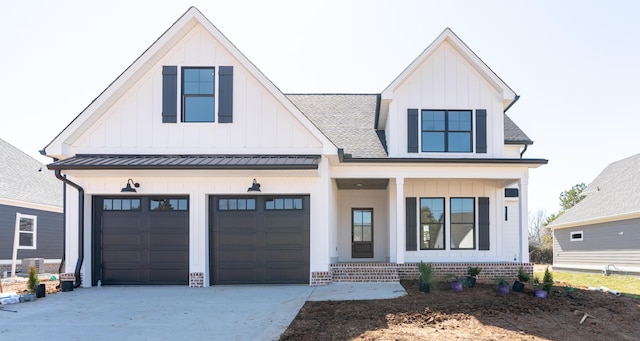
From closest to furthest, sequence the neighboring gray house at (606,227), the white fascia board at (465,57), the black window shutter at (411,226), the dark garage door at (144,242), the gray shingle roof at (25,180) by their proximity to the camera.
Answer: the dark garage door at (144,242)
the white fascia board at (465,57)
the black window shutter at (411,226)
the neighboring gray house at (606,227)
the gray shingle roof at (25,180)

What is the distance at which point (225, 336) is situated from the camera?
7.54 metres

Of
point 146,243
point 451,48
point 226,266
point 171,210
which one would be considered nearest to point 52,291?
point 146,243

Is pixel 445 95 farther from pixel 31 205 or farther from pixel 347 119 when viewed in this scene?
pixel 31 205

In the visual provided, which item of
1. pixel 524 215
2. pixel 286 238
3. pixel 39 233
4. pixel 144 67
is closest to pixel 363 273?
pixel 286 238

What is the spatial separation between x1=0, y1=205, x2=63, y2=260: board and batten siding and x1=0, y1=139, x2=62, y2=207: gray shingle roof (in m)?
0.52

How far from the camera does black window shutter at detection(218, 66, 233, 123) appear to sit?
12953mm

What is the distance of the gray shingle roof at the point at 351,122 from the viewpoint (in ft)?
49.9

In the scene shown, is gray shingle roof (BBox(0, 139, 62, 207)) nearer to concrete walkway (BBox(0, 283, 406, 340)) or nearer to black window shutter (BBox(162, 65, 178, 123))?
black window shutter (BBox(162, 65, 178, 123))

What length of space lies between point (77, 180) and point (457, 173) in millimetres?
10062

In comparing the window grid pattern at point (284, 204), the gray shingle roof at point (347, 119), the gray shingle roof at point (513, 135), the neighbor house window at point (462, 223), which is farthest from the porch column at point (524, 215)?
the window grid pattern at point (284, 204)

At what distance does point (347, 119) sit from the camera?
17641mm

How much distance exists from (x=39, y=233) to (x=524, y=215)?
19179 mm

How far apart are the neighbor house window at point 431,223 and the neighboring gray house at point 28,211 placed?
1515 cm

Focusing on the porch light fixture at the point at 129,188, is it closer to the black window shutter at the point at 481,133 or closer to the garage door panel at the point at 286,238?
the garage door panel at the point at 286,238
